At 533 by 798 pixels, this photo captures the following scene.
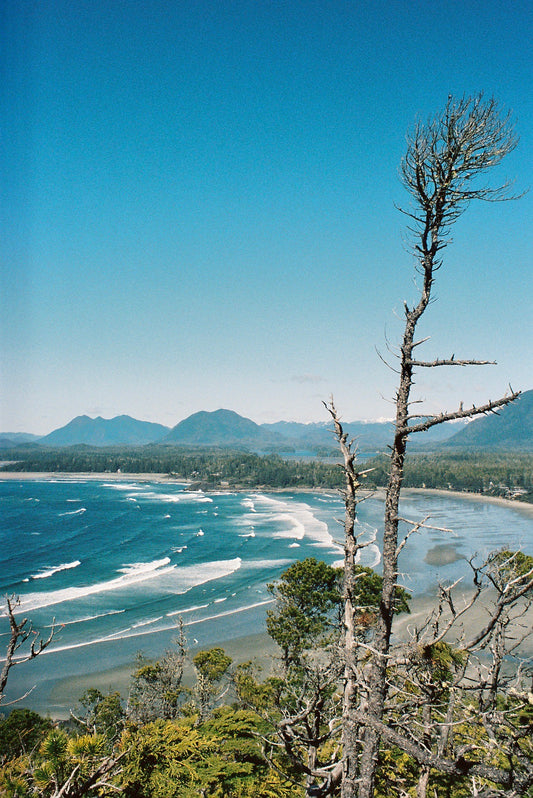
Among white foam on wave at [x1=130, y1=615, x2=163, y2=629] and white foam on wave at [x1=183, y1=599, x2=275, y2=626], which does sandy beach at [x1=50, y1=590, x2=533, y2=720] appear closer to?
white foam on wave at [x1=183, y1=599, x2=275, y2=626]

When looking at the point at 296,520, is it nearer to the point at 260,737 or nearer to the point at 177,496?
the point at 177,496

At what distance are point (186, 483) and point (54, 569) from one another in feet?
293

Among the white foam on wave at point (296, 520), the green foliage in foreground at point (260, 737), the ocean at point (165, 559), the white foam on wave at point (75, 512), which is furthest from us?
the white foam on wave at point (75, 512)

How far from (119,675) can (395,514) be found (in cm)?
2526

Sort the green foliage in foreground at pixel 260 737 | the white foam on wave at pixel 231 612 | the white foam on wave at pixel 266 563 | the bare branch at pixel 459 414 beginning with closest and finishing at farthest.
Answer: the bare branch at pixel 459 414 → the green foliage in foreground at pixel 260 737 → the white foam on wave at pixel 231 612 → the white foam on wave at pixel 266 563

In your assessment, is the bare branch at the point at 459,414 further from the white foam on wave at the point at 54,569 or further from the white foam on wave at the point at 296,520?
the white foam on wave at the point at 54,569

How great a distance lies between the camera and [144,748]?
7316 millimetres

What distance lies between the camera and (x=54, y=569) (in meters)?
42.9

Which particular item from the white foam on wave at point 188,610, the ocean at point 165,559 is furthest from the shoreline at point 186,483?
the white foam on wave at point 188,610

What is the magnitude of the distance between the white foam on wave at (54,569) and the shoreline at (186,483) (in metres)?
55.1

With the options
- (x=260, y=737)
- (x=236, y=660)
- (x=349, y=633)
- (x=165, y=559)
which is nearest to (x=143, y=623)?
(x=236, y=660)

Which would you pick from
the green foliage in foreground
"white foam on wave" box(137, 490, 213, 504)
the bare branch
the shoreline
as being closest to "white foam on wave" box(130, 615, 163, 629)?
the green foliage in foreground

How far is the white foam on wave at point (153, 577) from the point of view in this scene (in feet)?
114

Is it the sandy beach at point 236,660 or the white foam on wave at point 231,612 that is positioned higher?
the white foam on wave at point 231,612
